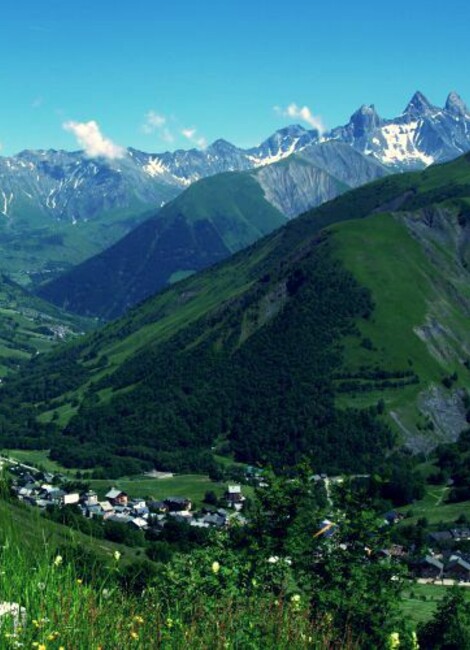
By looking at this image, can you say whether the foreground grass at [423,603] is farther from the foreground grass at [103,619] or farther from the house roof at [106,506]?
the house roof at [106,506]

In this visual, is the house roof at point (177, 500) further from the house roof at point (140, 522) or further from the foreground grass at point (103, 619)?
the foreground grass at point (103, 619)

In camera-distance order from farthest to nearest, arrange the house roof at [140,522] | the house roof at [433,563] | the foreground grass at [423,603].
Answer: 1. the house roof at [140,522]
2. the house roof at [433,563]
3. the foreground grass at [423,603]

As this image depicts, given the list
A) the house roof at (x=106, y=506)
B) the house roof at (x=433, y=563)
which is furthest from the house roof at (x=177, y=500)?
the house roof at (x=433, y=563)

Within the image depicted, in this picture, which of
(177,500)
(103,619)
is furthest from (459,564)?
(103,619)

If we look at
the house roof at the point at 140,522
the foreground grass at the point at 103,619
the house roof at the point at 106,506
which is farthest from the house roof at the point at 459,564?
the foreground grass at the point at 103,619

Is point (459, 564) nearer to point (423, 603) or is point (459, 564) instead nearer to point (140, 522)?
point (423, 603)

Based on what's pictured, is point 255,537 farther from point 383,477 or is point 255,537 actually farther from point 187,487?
point 187,487

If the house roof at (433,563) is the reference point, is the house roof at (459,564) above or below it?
above

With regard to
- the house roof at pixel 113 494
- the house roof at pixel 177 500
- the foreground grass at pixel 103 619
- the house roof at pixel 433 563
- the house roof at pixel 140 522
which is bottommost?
the house roof at pixel 140 522

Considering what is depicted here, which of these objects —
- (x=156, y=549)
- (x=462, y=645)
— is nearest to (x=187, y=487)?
(x=156, y=549)

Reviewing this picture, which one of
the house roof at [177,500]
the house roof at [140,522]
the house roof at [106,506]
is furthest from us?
the house roof at [177,500]

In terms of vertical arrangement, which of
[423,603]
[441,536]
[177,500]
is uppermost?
[423,603]

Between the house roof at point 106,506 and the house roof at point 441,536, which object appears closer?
the house roof at point 441,536
